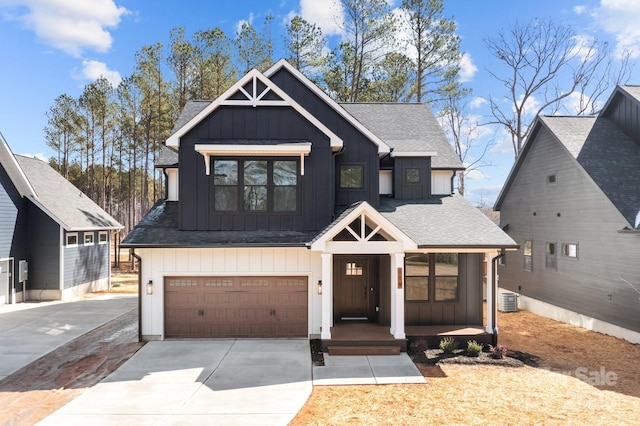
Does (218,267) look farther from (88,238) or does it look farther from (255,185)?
(88,238)

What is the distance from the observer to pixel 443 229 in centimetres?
1087

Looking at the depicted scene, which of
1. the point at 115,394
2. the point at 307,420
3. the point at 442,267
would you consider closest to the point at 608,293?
the point at 442,267

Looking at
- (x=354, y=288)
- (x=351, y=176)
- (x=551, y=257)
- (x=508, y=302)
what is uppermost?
(x=351, y=176)

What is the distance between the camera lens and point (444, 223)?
1126cm

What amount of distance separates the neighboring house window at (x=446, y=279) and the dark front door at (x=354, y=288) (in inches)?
76.2

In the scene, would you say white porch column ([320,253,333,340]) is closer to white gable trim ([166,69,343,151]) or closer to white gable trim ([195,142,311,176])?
white gable trim ([195,142,311,176])

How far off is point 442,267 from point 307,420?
6.66 metres

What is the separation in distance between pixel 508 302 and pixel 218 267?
1186 centimetres

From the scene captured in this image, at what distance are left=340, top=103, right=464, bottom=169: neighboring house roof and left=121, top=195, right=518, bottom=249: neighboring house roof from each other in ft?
→ 6.38

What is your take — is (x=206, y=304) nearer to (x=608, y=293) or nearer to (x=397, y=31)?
(x=608, y=293)

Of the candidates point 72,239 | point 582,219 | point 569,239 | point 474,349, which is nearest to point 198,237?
point 474,349

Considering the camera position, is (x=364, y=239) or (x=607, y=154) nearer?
(x=364, y=239)

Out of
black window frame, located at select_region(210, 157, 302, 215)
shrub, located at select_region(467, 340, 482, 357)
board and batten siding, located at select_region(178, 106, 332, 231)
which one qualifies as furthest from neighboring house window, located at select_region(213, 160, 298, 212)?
shrub, located at select_region(467, 340, 482, 357)

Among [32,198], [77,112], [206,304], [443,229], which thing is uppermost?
[77,112]
